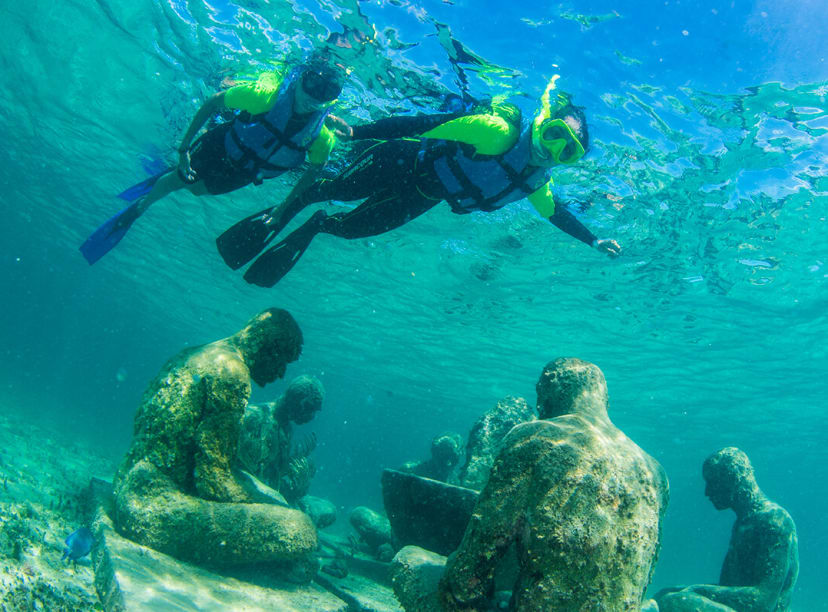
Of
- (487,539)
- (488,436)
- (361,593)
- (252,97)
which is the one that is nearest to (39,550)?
(361,593)

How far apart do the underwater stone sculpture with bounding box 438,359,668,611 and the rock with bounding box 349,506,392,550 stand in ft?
23.6

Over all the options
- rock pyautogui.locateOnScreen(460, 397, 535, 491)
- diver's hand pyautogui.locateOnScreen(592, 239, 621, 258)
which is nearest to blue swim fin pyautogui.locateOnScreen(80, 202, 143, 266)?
rock pyautogui.locateOnScreen(460, 397, 535, 491)

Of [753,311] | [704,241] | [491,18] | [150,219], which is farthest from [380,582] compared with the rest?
[150,219]

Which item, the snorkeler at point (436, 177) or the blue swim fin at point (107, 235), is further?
the blue swim fin at point (107, 235)

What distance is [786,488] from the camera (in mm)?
65875

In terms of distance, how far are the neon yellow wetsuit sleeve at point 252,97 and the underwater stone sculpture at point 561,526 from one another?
6331 millimetres

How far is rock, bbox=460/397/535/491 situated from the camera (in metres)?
7.41

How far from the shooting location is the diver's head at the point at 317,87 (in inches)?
247

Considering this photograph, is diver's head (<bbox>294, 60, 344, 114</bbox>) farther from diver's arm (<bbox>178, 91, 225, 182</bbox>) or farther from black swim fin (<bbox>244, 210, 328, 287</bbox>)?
black swim fin (<bbox>244, 210, 328, 287</bbox>)

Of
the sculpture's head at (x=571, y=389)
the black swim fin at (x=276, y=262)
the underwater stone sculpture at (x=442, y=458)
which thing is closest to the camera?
the sculpture's head at (x=571, y=389)

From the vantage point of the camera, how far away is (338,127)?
7.06 m

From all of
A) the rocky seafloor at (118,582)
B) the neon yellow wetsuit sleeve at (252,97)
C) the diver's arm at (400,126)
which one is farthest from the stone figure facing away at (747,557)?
the neon yellow wetsuit sleeve at (252,97)

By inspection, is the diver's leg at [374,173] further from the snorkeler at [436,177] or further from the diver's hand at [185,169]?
the diver's hand at [185,169]

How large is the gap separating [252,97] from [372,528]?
8331mm
